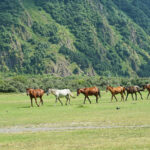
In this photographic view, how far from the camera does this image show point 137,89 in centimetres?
6881

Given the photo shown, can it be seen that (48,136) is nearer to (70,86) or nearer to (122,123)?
(122,123)

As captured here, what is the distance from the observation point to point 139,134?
89.4 feet

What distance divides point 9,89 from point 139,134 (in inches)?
3780

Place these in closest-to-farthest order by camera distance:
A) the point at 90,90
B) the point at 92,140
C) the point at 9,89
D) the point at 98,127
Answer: the point at 92,140
the point at 98,127
the point at 90,90
the point at 9,89

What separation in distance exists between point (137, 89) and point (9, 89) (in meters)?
58.1

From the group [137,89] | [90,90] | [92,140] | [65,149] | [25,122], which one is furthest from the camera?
[137,89]

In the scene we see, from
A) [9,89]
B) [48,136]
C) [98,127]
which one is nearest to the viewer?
[48,136]

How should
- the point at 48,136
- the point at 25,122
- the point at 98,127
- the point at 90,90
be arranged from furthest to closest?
the point at 90,90
the point at 25,122
the point at 98,127
the point at 48,136

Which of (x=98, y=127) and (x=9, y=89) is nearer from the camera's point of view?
(x=98, y=127)

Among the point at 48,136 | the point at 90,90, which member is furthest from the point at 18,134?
the point at 90,90

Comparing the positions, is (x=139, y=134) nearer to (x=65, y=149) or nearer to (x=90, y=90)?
(x=65, y=149)

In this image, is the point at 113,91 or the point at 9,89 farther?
the point at 9,89

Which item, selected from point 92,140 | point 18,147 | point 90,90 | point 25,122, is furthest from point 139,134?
point 90,90

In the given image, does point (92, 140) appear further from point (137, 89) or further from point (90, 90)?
point (137, 89)
